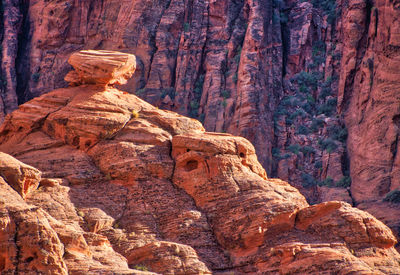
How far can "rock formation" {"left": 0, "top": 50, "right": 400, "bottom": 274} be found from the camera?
35.1m

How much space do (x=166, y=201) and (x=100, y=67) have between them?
29.1 ft

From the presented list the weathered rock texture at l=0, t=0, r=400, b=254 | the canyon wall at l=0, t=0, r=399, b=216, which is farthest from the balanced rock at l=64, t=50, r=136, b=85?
the weathered rock texture at l=0, t=0, r=400, b=254

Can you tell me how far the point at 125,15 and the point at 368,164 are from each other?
29.9m

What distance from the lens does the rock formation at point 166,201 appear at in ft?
115

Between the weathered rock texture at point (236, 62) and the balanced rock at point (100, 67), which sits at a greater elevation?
the balanced rock at point (100, 67)

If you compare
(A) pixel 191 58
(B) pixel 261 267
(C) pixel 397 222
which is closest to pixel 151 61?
(A) pixel 191 58

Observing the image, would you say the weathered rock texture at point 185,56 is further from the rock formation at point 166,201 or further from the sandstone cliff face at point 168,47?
the rock formation at point 166,201

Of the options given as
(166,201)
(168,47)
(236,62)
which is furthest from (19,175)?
(236,62)

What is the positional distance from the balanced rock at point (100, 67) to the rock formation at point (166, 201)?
89 cm

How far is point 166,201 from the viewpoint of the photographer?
38562 mm

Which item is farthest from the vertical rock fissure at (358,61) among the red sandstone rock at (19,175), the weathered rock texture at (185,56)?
the red sandstone rock at (19,175)

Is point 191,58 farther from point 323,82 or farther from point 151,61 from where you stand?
point 323,82

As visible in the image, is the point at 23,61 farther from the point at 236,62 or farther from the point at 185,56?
Result: the point at 236,62

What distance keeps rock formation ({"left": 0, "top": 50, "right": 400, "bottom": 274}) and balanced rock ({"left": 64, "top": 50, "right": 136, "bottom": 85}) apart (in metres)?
0.89
